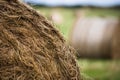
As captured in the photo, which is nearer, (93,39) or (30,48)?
(30,48)

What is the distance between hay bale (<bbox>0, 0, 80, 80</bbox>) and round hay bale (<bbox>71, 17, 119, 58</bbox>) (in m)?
10.2

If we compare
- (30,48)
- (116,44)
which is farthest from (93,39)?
(30,48)

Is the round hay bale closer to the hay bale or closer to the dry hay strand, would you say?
the dry hay strand

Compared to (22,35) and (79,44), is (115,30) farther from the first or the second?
(22,35)

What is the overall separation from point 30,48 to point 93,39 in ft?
35.5

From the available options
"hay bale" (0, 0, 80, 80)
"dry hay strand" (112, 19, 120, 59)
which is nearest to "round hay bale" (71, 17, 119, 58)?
"dry hay strand" (112, 19, 120, 59)

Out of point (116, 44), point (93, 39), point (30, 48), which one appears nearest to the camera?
point (30, 48)

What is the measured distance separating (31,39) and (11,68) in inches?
15.3

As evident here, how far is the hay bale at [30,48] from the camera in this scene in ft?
12.9

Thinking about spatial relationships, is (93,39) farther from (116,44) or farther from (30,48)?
(30,48)

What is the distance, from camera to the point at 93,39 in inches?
584

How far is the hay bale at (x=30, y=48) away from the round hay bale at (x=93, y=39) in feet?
33.5

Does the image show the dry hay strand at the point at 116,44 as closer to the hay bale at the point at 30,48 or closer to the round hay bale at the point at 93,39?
the round hay bale at the point at 93,39

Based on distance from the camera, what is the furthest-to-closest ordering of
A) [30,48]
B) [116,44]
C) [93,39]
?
[93,39]
[116,44]
[30,48]
